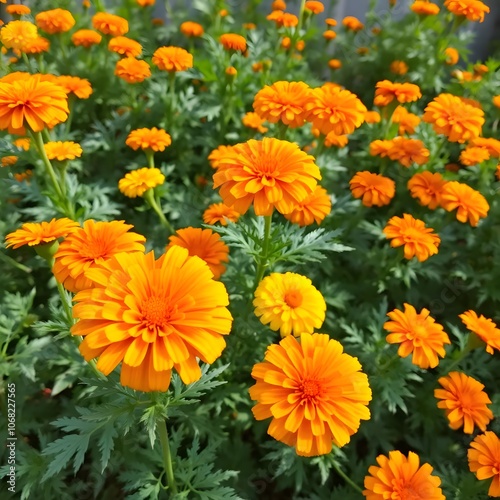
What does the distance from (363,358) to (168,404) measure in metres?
0.94

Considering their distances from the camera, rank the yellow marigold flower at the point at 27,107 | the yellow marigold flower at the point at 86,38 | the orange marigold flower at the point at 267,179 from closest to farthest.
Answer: the orange marigold flower at the point at 267,179 < the yellow marigold flower at the point at 27,107 < the yellow marigold flower at the point at 86,38

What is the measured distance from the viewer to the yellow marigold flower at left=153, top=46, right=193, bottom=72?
2256 millimetres

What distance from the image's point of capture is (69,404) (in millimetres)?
1937

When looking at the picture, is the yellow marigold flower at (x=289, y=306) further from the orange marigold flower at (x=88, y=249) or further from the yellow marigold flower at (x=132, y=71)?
the yellow marigold flower at (x=132, y=71)

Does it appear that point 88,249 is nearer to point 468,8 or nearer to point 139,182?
point 139,182

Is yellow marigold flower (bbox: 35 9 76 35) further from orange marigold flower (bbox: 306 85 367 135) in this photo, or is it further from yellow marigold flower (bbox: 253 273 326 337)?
yellow marigold flower (bbox: 253 273 326 337)

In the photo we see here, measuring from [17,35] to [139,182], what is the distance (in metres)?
1.07

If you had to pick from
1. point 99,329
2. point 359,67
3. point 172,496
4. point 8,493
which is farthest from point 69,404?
point 359,67

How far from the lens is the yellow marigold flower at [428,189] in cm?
212

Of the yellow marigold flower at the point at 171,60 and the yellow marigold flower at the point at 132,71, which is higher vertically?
the yellow marigold flower at the point at 171,60

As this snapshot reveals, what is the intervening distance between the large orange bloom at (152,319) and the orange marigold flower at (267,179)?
290 millimetres

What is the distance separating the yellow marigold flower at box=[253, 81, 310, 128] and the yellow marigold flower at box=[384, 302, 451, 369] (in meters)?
0.83

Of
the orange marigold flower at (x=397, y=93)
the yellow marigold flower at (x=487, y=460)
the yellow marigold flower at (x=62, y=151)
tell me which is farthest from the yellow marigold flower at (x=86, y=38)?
the yellow marigold flower at (x=487, y=460)

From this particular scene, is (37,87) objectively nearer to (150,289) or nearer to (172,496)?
(150,289)
